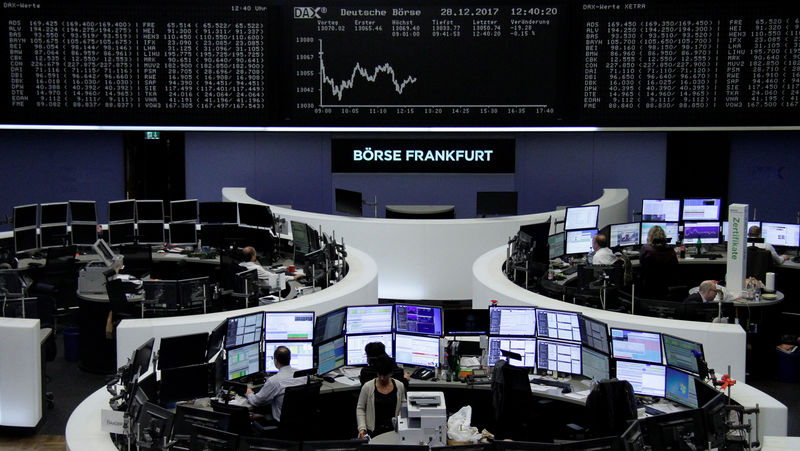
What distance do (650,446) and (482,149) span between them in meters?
8.34

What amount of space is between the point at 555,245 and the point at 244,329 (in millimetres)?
5059

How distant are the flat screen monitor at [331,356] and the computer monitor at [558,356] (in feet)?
5.23

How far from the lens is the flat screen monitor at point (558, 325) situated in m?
7.30

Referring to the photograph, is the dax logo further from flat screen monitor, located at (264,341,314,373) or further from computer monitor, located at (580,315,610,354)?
computer monitor, located at (580,315,610,354)

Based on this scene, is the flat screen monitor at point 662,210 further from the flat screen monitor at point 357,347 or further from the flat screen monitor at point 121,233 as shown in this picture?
the flat screen monitor at point 121,233

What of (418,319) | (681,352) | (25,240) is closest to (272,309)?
(418,319)

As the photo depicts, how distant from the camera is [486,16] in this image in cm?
1095

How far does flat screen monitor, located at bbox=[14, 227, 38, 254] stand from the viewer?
11.6 metres

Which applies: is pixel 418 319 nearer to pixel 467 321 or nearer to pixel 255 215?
pixel 467 321

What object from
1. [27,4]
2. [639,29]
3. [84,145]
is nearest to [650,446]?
[639,29]

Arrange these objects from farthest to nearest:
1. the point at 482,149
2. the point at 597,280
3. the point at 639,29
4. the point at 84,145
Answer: the point at 84,145
the point at 482,149
the point at 639,29
the point at 597,280

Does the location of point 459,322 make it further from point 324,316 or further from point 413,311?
point 324,316

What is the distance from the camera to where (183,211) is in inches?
490

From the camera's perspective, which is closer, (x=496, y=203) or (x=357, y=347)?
(x=357, y=347)
